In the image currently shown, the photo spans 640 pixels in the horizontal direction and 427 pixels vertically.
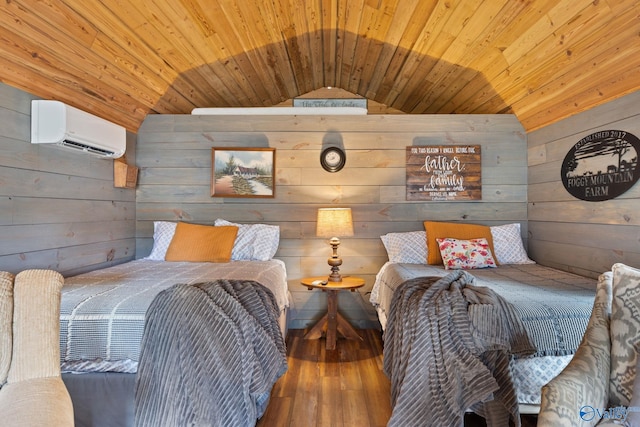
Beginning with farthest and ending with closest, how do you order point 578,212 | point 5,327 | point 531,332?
point 578,212, point 531,332, point 5,327

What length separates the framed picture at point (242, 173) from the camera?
3.35 meters

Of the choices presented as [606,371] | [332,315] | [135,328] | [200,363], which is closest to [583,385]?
[606,371]

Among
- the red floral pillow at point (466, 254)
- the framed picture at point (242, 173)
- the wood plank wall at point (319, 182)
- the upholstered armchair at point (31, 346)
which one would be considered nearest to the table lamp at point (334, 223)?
the wood plank wall at point (319, 182)

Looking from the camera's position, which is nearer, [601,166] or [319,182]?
[601,166]

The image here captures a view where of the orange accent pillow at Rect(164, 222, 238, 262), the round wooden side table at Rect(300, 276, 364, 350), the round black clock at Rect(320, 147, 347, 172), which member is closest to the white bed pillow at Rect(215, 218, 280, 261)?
the orange accent pillow at Rect(164, 222, 238, 262)

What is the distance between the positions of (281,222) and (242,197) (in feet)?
1.43

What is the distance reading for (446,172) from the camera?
10.9 ft

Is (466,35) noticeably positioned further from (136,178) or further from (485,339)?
(136,178)

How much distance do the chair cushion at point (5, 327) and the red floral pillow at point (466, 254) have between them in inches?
100

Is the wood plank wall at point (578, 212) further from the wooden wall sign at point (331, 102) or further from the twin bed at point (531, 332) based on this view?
the wooden wall sign at point (331, 102)

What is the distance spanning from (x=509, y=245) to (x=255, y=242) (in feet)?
7.19

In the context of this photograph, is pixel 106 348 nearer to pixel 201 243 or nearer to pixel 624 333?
pixel 201 243

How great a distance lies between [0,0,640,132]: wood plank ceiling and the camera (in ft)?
6.29

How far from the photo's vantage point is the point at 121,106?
2881 millimetres
